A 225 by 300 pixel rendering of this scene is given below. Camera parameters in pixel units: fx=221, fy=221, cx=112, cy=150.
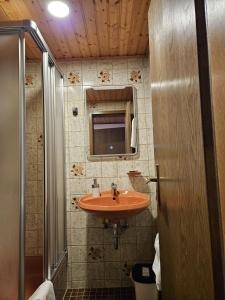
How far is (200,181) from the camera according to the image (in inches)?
20.4

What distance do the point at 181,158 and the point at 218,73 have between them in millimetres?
290

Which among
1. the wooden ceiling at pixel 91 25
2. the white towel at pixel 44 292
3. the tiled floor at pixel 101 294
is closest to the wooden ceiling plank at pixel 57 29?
the wooden ceiling at pixel 91 25

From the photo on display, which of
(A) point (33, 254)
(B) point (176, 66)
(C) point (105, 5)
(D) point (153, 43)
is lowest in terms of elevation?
(A) point (33, 254)

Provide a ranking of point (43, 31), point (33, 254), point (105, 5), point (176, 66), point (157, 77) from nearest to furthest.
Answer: point (176, 66), point (157, 77), point (105, 5), point (43, 31), point (33, 254)

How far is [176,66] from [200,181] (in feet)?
1.21

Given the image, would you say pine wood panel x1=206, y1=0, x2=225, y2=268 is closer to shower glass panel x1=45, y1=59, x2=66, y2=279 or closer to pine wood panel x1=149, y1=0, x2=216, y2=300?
pine wood panel x1=149, y1=0, x2=216, y2=300

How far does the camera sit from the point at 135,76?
7.08ft

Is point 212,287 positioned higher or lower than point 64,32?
lower

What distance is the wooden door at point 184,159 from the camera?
1.61 feet

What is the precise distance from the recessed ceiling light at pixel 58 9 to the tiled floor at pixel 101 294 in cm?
225

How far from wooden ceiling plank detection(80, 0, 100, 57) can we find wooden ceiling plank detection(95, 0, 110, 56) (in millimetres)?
29

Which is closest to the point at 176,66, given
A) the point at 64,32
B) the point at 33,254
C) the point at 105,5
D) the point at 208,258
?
the point at 208,258

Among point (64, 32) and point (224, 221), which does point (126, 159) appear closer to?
point (64, 32)

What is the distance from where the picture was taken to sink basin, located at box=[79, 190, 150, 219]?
1572 mm
